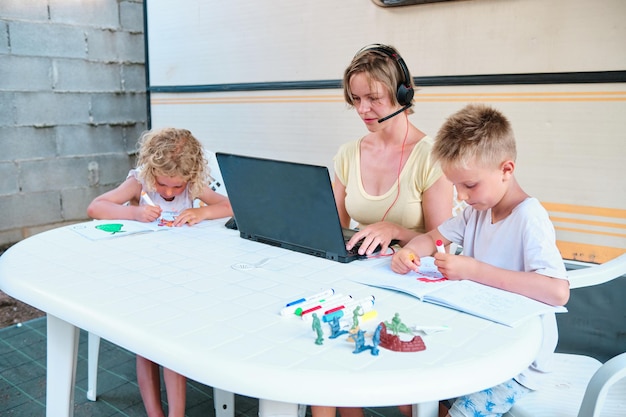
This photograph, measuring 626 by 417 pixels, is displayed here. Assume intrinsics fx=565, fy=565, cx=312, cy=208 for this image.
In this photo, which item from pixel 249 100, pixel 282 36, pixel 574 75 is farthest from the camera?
pixel 249 100

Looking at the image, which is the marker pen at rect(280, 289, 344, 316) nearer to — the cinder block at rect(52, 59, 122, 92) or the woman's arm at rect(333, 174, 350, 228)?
the woman's arm at rect(333, 174, 350, 228)

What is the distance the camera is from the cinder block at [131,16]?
4.42 m

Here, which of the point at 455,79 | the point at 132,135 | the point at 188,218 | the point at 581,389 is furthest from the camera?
the point at 132,135

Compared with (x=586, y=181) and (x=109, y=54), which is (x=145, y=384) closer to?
(x=586, y=181)

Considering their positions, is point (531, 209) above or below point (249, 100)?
below

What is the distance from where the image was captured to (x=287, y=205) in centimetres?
163

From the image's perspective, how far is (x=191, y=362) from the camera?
1.02m

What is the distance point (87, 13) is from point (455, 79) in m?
3.02

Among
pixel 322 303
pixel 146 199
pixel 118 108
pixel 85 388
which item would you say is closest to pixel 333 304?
pixel 322 303

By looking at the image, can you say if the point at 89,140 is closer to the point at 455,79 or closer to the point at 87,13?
the point at 87,13

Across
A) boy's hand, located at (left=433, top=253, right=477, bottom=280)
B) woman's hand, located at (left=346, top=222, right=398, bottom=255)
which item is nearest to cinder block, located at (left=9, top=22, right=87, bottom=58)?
woman's hand, located at (left=346, top=222, right=398, bottom=255)

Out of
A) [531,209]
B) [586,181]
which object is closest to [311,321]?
[531,209]

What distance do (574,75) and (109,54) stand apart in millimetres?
3460

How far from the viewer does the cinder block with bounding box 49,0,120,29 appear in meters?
4.05
